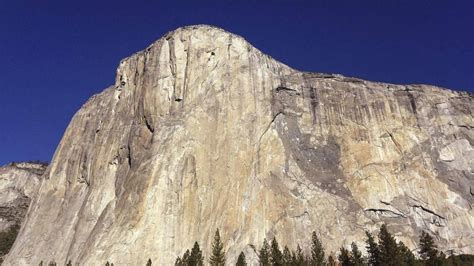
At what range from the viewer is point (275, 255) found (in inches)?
1720

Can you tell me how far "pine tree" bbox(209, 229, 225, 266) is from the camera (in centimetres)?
4338

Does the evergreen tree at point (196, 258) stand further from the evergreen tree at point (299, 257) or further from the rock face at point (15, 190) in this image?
the rock face at point (15, 190)

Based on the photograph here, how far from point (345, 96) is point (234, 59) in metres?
15.9

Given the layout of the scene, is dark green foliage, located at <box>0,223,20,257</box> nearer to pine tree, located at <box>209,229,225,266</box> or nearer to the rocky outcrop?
the rocky outcrop

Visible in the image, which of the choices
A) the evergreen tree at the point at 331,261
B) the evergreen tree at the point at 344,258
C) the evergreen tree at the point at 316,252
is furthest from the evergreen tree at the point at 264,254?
the evergreen tree at the point at 344,258

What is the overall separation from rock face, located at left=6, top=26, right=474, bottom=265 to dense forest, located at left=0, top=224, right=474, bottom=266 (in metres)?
1.78

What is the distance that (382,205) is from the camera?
183 feet

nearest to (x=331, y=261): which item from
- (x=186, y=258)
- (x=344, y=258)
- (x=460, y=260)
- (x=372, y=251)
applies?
(x=344, y=258)

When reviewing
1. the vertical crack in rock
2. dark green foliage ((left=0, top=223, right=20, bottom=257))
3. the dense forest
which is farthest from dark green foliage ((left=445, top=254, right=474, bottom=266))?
dark green foliage ((left=0, top=223, right=20, bottom=257))

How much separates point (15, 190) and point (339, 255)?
3035 inches

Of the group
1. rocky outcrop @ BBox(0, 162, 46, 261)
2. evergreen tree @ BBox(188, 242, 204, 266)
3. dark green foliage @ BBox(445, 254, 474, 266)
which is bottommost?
evergreen tree @ BBox(188, 242, 204, 266)

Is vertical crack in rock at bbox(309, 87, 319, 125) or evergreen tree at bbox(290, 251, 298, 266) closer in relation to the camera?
evergreen tree at bbox(290, 251, 298, 266)

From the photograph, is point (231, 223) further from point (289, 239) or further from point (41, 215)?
point (41, 215)

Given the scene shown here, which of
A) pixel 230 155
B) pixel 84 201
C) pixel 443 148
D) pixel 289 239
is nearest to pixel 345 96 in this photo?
pixel 443 148
